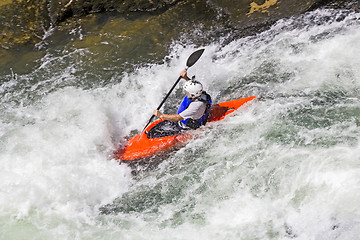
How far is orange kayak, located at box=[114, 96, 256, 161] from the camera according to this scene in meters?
5.28

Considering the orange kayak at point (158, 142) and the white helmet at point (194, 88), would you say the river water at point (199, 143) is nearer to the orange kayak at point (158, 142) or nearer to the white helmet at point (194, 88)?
the orange kayak at point (158, 142)

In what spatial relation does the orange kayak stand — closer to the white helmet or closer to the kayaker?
the kayaker

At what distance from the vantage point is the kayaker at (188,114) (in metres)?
4.78

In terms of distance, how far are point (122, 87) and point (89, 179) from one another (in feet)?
6.79

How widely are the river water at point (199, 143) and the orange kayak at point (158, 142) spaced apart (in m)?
0.13

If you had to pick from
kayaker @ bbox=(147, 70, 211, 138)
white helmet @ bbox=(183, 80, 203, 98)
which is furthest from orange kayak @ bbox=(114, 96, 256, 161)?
white helmet @ bbox=(183, 80, 203, 98)

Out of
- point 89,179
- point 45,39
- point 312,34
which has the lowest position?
point 312,34

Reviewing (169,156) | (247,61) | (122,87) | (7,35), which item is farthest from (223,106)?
(7,35)

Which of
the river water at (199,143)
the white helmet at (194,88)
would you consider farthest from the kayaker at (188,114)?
the river water at (199,143)

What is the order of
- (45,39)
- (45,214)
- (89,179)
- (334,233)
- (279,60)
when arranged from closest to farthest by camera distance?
1. (334,233)
2. (45,214)
3. (89,179)
4. (279,60)
5. (45,39)

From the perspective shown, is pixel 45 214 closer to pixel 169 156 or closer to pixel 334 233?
pixel 169 156

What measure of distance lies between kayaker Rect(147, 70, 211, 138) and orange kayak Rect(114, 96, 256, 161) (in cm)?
9

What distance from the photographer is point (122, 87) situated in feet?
21.7

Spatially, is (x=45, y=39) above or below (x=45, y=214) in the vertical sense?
above
